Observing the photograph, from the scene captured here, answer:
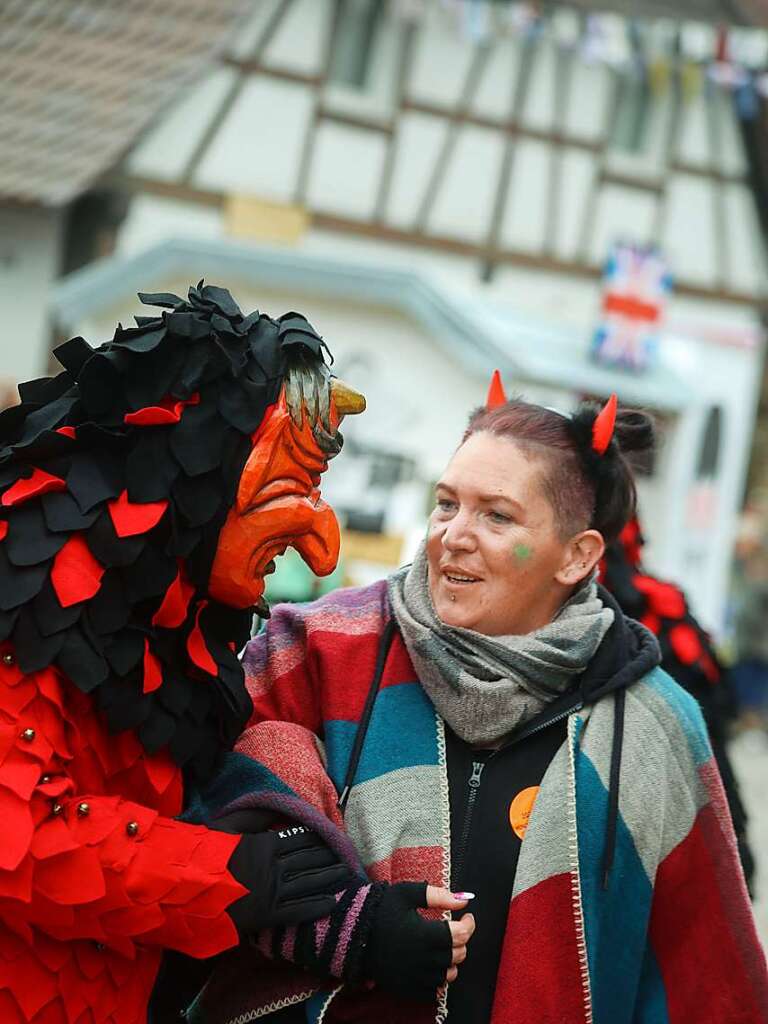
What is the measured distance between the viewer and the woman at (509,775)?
2168 millimetres

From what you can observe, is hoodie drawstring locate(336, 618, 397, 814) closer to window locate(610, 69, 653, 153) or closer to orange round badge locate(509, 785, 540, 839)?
orange round badge locate(509, 785, 540, 839)

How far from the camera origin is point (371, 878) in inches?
86.1

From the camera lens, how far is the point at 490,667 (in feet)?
7.48

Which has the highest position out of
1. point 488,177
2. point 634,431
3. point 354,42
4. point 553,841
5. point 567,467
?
point 354,42

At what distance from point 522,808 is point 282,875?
465mm

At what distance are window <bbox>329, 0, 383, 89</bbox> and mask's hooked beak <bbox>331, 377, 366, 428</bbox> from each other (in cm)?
Answer: 1184

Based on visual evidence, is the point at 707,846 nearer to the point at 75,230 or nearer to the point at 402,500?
the point at 402,500

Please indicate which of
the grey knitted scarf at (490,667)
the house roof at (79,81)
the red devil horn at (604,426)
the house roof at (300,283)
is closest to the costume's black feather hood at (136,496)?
the grey knitted scarf at (490,667)

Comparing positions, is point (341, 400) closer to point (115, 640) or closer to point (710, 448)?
point (115, 640)

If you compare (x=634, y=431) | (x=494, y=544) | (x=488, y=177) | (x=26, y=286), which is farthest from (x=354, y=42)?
(x=494, y=544)

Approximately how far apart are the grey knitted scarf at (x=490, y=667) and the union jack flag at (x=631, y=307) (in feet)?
32.1

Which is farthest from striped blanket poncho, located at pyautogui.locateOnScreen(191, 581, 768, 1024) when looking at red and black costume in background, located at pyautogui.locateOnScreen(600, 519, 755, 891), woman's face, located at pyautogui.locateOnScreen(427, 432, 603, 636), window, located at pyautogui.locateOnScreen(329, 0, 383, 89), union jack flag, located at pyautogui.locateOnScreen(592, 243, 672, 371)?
window, located at pyautogui.locateOnScreen(329, 0, 383, 89)

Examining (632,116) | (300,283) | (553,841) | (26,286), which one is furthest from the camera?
(632,116)

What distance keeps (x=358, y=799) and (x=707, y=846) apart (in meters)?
0.58
